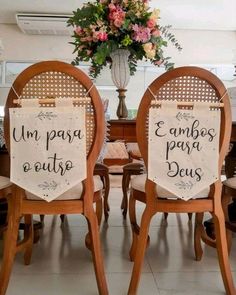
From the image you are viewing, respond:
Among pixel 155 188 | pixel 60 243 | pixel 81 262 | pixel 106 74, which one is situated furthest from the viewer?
pixel 106 74

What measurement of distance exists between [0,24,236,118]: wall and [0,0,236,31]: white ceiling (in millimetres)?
284

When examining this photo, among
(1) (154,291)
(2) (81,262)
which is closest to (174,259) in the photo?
(1) (154,291)

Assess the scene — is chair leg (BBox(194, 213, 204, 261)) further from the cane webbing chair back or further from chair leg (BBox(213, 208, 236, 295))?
the cane webbing chair back

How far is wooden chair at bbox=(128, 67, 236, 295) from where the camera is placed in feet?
4.22

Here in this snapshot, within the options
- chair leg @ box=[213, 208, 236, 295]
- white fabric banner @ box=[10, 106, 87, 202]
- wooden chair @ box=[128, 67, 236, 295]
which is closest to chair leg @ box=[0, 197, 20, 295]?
white fabric banner @ box=[10, 106, 87, 202]

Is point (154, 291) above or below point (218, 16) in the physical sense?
below

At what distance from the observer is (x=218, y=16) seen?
17.4 ft

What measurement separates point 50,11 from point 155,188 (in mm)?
4532

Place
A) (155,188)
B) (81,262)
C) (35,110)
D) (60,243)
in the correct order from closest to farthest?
(35,110) → (155,188) → (81,262) → (60,243)

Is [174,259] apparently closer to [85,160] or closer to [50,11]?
[85,160]

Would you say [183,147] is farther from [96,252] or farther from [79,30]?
[79,30]

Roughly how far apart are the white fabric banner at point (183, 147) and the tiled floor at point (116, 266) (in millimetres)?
501

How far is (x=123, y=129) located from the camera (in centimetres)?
163

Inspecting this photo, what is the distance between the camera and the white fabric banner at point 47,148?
1242 millimetres
